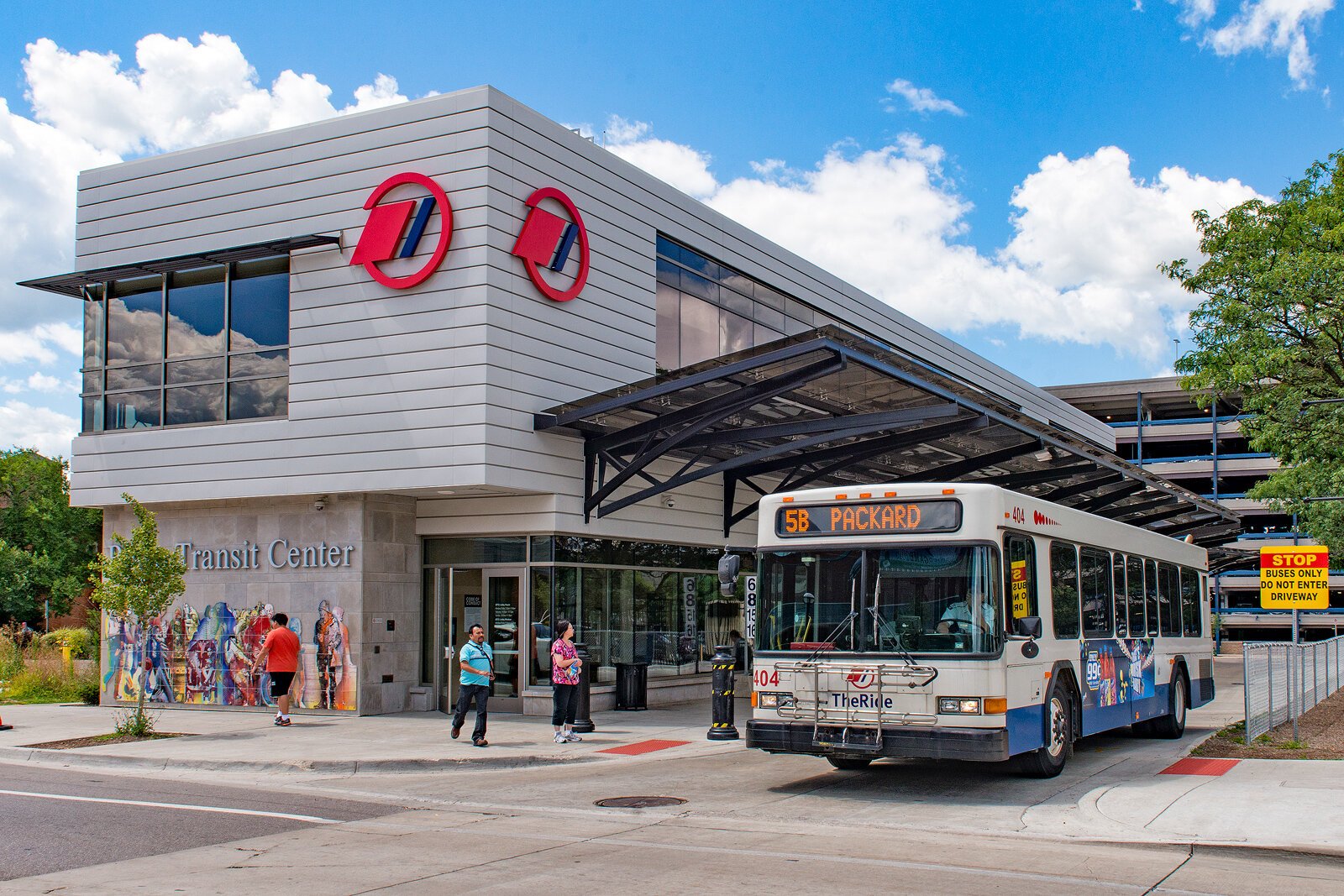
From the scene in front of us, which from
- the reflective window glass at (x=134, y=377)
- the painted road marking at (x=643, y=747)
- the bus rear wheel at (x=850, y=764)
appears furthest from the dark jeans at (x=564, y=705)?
the reflective window glass at (x=134, y=377)

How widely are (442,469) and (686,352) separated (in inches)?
289

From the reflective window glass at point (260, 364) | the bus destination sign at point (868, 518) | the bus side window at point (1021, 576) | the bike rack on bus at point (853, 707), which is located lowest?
the bike rack on bus at point (853, 707)

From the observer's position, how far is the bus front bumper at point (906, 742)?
434 inches

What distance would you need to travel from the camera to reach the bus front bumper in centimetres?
1102

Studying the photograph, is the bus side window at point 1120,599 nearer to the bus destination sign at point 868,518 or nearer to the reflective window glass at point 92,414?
the bus destination sign at point 868,518

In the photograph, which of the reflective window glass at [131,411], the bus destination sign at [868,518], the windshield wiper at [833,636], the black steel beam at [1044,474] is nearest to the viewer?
the bus destination sign at [868,518]

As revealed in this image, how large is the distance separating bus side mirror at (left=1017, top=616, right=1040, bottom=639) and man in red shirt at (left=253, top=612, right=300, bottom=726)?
465 inches

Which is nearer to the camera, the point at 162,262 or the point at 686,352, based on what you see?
the point at 162,262

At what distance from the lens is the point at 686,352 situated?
975 inches

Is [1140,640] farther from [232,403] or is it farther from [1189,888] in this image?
[232,403]

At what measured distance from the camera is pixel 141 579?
1733 cm

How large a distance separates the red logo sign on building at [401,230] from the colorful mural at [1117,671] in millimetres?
11166

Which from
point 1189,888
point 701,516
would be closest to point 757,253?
point 701,516

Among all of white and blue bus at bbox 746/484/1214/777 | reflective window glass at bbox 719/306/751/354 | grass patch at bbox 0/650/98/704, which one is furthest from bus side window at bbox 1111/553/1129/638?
grass patch at bbox 0/650/98/704
